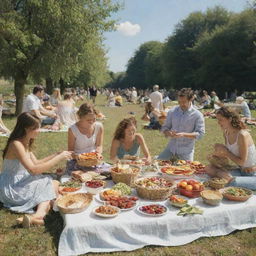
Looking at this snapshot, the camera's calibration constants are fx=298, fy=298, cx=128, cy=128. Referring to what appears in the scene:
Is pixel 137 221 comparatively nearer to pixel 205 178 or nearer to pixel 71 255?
pixel 71 255

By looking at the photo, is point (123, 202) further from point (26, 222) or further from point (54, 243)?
point (26, 222)

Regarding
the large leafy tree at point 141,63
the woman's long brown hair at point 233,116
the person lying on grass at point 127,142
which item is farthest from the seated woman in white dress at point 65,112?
the large leafy tree at point 141,63

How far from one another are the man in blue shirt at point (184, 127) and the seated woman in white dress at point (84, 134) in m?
1.44

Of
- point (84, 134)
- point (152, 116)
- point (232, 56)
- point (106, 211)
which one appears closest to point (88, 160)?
point (84, 134)

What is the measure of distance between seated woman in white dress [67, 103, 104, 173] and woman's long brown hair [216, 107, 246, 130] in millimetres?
2273

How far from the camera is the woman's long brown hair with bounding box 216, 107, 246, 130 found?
16.5ft

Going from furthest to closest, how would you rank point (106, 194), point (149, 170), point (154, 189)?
point (149, 170)
point (106, 194)
point (154, 189)

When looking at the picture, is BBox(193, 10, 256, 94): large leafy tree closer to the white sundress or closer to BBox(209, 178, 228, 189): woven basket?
BBox(209, 178, 228, 189): woven basket

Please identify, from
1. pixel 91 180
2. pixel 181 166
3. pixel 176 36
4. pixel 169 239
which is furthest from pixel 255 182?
pixel 176 36

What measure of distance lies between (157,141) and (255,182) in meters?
6.15

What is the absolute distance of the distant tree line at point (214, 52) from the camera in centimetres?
3884

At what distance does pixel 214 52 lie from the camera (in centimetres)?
4166

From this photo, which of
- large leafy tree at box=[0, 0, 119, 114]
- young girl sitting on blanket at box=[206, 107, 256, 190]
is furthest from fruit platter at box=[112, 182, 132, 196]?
large leafy tree at box=[0, 0, 119, 114]

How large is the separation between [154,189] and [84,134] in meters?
2.01
